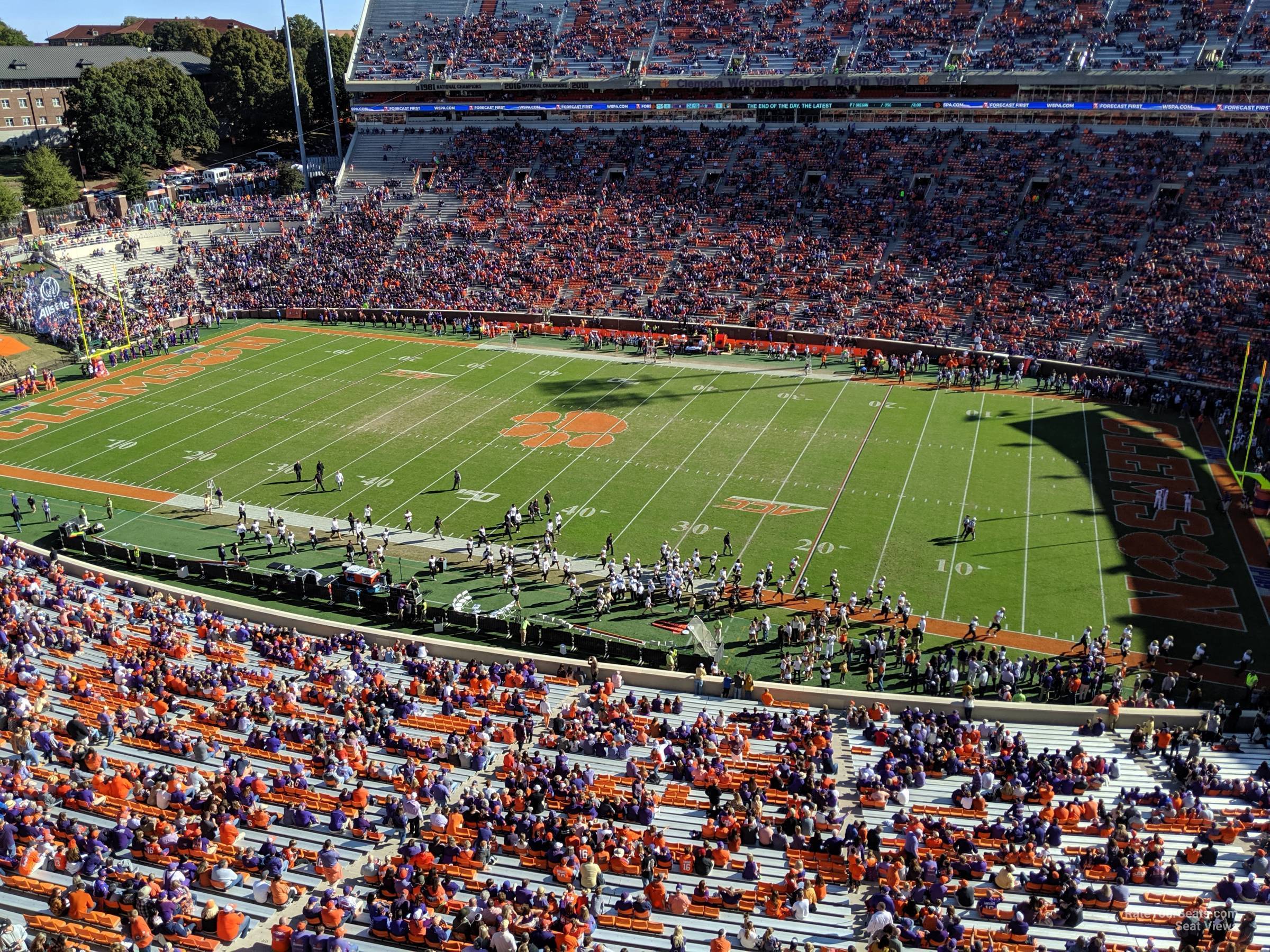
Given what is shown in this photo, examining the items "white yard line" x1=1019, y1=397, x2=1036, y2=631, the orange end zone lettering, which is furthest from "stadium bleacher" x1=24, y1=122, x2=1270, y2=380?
the orange end zone lettering

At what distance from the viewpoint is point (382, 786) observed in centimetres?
1783

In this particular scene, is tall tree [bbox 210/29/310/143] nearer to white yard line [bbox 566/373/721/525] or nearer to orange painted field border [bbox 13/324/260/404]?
orange painted field border [bbox 13/324/260/404]

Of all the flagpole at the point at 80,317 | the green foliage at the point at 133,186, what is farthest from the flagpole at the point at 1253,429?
the green foliage at the point at 133,186

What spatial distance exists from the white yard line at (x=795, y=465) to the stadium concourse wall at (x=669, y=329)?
4870 millimetres

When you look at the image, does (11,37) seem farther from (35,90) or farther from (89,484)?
(89,484)

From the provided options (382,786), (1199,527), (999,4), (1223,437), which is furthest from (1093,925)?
(999,4)

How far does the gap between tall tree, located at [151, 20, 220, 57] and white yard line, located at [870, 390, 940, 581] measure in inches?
4318

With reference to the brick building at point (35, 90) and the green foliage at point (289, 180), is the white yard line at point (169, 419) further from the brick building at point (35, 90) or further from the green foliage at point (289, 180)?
the brick building at point (35, 90)

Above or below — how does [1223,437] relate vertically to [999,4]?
below

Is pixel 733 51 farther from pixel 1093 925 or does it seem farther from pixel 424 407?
pixel 1093 925

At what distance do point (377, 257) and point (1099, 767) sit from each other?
5329 cm

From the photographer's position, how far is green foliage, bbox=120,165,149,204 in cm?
7319

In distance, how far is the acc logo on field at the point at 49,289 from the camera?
1999 inches

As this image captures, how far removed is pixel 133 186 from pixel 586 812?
241ft
